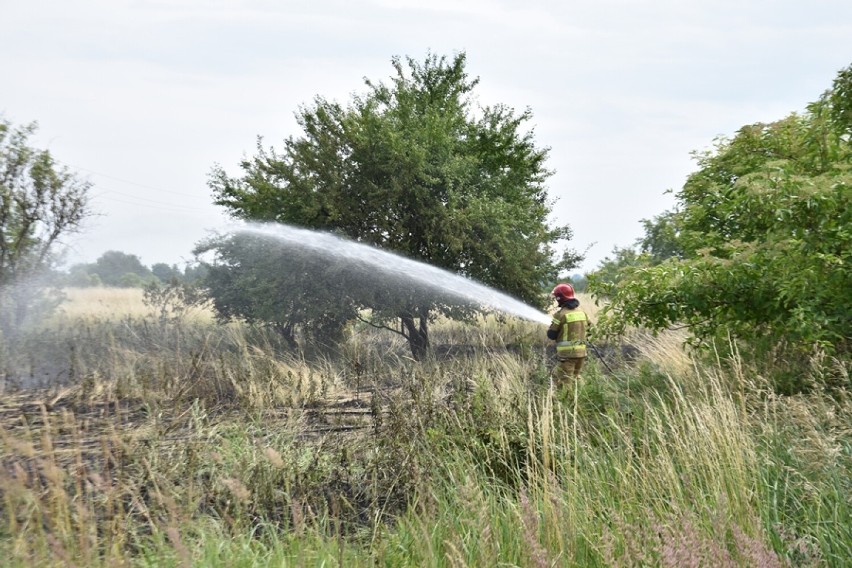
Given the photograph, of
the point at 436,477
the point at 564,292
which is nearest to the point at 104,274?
the point at 564,292

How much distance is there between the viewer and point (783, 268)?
21.4 feet

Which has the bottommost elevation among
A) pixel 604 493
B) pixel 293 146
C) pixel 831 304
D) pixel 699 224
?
pixel 604 493

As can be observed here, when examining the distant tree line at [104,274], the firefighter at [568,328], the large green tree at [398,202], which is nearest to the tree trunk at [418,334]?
the large green tree at [398,202]

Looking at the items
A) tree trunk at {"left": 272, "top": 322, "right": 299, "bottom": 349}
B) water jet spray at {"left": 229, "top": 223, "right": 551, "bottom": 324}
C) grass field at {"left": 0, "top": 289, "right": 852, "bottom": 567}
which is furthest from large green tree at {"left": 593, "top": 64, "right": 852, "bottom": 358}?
tree trunk at {"left": 272, "top": 322, "right": 299, "bottom": 349}

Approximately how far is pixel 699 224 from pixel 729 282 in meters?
3.21

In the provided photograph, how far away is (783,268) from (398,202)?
8.82 m

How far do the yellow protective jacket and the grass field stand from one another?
1.86 feet

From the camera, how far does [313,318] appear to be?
14.6 metres

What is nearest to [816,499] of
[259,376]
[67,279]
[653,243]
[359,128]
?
[259,376]

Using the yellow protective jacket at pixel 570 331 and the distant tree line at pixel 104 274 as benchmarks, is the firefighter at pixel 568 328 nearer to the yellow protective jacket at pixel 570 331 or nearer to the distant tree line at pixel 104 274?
the yellow protective jacket at pixel 570 331

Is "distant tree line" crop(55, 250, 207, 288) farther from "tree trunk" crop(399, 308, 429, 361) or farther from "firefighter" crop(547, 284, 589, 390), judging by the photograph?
"firefighter" crop(547, 284, 589, 390)

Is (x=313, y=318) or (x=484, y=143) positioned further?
(x=484, y=143)

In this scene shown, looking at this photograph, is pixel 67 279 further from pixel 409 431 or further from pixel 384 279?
pixel 409 431

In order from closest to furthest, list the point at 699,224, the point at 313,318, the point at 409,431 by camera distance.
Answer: the point at 409,431 → the point at 699,224 → the point at 313,318
